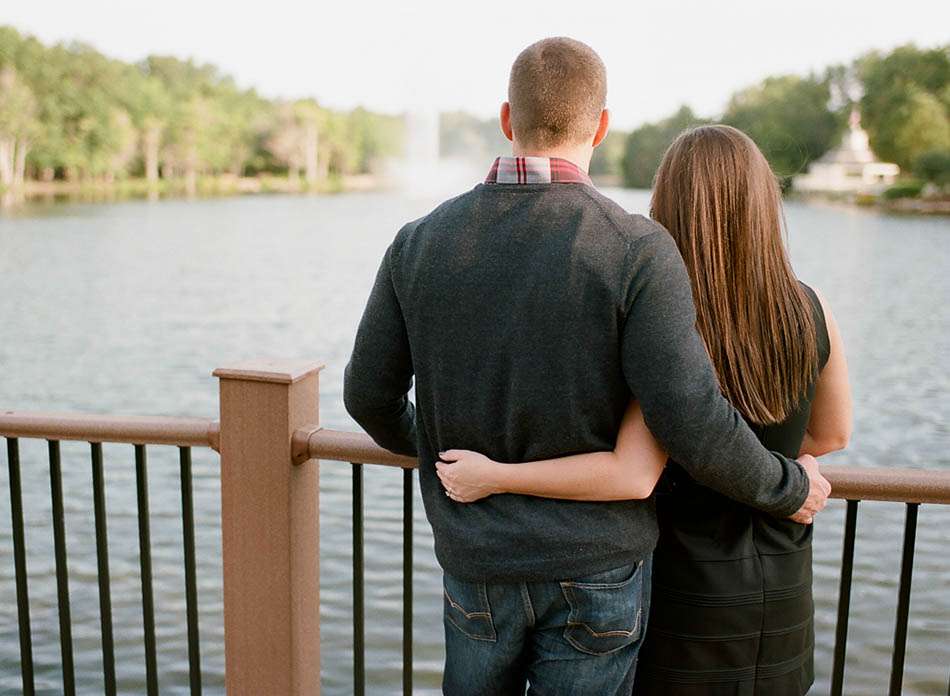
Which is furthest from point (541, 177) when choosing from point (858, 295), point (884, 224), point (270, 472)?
point (884, 224)

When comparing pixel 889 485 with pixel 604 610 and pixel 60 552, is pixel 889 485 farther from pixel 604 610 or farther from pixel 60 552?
pixel 60 552

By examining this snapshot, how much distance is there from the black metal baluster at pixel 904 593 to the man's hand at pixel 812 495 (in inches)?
14.8

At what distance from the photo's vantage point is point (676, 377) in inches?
55.7

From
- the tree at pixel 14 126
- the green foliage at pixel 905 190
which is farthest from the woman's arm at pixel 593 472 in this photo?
the green foliage at pixel 905 190

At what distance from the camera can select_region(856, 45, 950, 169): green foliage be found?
236 ft

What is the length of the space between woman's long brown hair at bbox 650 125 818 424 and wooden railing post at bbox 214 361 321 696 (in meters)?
0.89

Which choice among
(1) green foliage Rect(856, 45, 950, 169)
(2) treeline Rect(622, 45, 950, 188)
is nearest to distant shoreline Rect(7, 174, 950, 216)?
(2) treeline Rect(622, 45, 950, 188)

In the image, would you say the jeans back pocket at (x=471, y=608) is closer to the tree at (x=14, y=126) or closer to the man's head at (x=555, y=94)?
the man's head at (x=555, y=94)

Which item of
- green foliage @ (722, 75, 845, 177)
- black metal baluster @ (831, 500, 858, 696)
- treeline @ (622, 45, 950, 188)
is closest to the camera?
black metal baluster @ (831, 500, 858, 696)

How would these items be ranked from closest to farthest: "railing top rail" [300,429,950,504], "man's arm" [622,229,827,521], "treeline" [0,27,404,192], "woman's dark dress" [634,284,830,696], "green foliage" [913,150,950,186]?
"man's arm" [622,229,827,521], "woman's dark dress" [634,284,830,696], "railing top rail" [300,429,950,504], "green foliage" [913,150,950,186], "treeline" [0,27,404,192]

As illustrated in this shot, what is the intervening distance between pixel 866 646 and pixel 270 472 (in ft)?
17.8

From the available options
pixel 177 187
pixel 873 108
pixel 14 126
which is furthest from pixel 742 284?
pixel 873 108

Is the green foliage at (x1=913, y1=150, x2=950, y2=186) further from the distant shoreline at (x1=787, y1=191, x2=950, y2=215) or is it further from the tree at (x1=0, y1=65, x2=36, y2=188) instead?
the tree at (x1=0, y1=65, x2=36, y2=188)

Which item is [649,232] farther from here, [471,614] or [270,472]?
[270,472]
